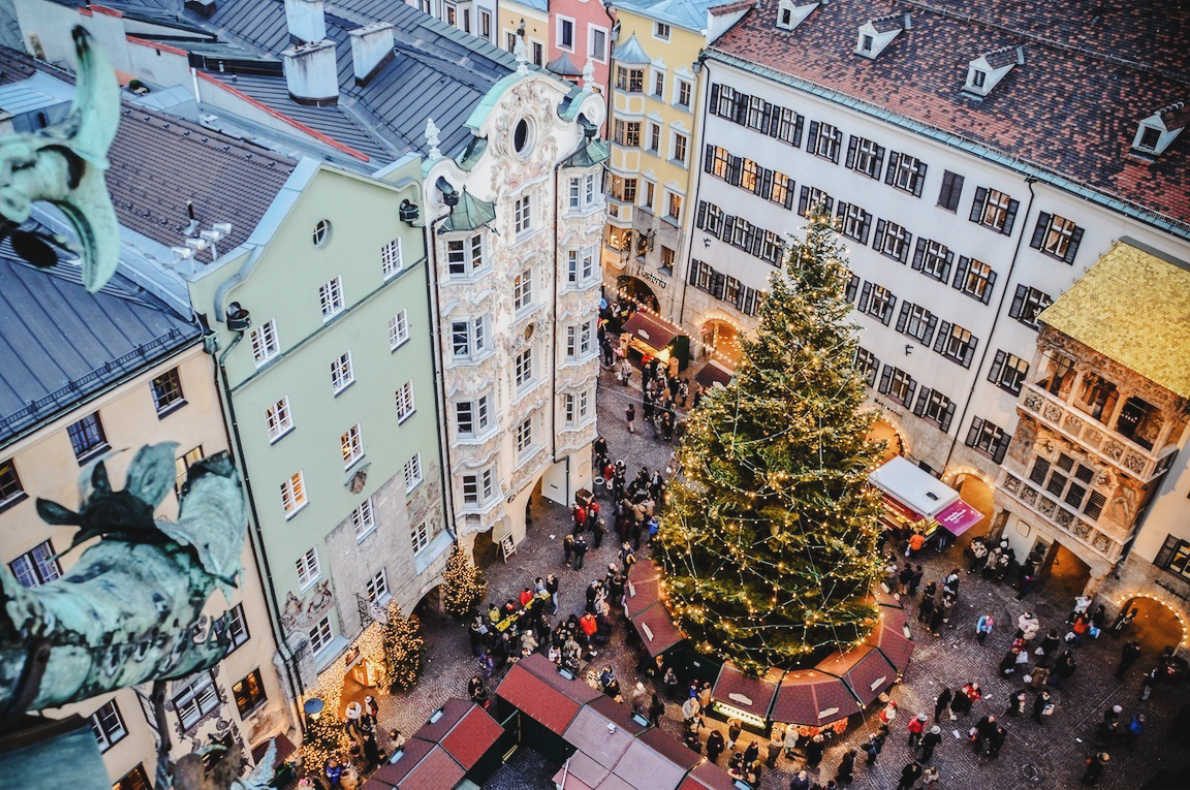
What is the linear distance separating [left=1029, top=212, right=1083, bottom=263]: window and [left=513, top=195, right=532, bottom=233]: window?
65.2 feet

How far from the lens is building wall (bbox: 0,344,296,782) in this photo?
23047 millimetres

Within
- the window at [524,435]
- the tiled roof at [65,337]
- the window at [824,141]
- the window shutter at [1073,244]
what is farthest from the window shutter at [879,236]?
the tiled roof at [65,337]

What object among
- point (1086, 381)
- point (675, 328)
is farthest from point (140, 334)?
point (675, 328)

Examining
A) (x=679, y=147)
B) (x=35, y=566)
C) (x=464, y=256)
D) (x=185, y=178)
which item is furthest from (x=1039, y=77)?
(x=35, y=566)

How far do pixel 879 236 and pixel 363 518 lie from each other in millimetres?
26455

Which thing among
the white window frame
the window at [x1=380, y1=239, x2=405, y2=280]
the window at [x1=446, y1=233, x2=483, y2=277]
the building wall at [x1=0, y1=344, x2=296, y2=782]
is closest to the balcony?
the window at [x1=446, y1=233, x2=483, y2=277]

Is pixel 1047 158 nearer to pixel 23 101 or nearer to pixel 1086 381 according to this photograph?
pixel 1086 381

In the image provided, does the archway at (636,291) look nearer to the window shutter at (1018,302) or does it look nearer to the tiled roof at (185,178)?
the window shutter at (1018,302)

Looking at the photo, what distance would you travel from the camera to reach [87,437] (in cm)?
2411

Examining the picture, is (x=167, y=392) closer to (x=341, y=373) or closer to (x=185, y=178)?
(x=341, y=373)

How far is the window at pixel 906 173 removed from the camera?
44531 mm

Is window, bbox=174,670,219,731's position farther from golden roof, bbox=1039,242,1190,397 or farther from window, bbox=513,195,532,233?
golden roof, bbox=1039,242,1190,397

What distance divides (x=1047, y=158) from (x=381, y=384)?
86.8ft

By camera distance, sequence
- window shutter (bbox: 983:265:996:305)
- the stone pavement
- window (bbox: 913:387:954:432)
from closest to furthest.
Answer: the stone pavement, window shutter (bbox: 983:265:996:305), window (bbox: 913:387:954:432)
